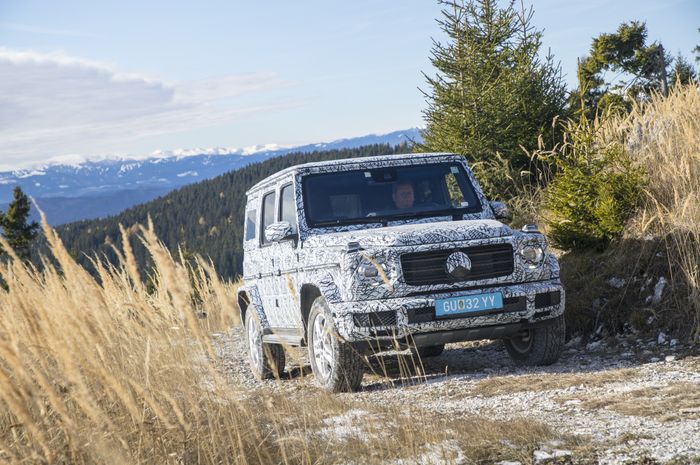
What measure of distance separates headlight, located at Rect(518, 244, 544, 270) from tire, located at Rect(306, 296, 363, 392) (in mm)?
1583

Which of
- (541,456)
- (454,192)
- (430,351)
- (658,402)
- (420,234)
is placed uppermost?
(454,192)

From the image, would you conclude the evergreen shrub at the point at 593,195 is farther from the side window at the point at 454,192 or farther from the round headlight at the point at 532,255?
the round headlight at the point at 532,255

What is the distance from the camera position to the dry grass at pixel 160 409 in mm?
3174

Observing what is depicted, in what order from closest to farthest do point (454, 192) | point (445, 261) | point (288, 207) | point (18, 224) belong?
point (445, 261) < point (454, 192) < point (288, 207) < point (18, 224)

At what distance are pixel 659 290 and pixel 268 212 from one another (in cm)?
408

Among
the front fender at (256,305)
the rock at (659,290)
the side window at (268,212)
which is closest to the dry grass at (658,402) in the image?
the rock at (659,290)

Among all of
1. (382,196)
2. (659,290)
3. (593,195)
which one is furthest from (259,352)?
(659,290)

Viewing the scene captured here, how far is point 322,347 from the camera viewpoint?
6.29 meters

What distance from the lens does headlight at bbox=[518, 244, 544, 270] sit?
A: 6.11 meters

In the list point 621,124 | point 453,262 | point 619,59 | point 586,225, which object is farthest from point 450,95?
point 619,59

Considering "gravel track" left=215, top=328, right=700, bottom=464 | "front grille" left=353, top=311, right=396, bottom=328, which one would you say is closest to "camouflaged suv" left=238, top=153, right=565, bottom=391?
"front grille" left=353, top=311, right=396, bottom=328

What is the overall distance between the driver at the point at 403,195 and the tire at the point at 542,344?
63.6 inches

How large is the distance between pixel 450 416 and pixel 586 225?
4420 millimetres

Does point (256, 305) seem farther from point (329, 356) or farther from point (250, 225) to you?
point (329, 356)
